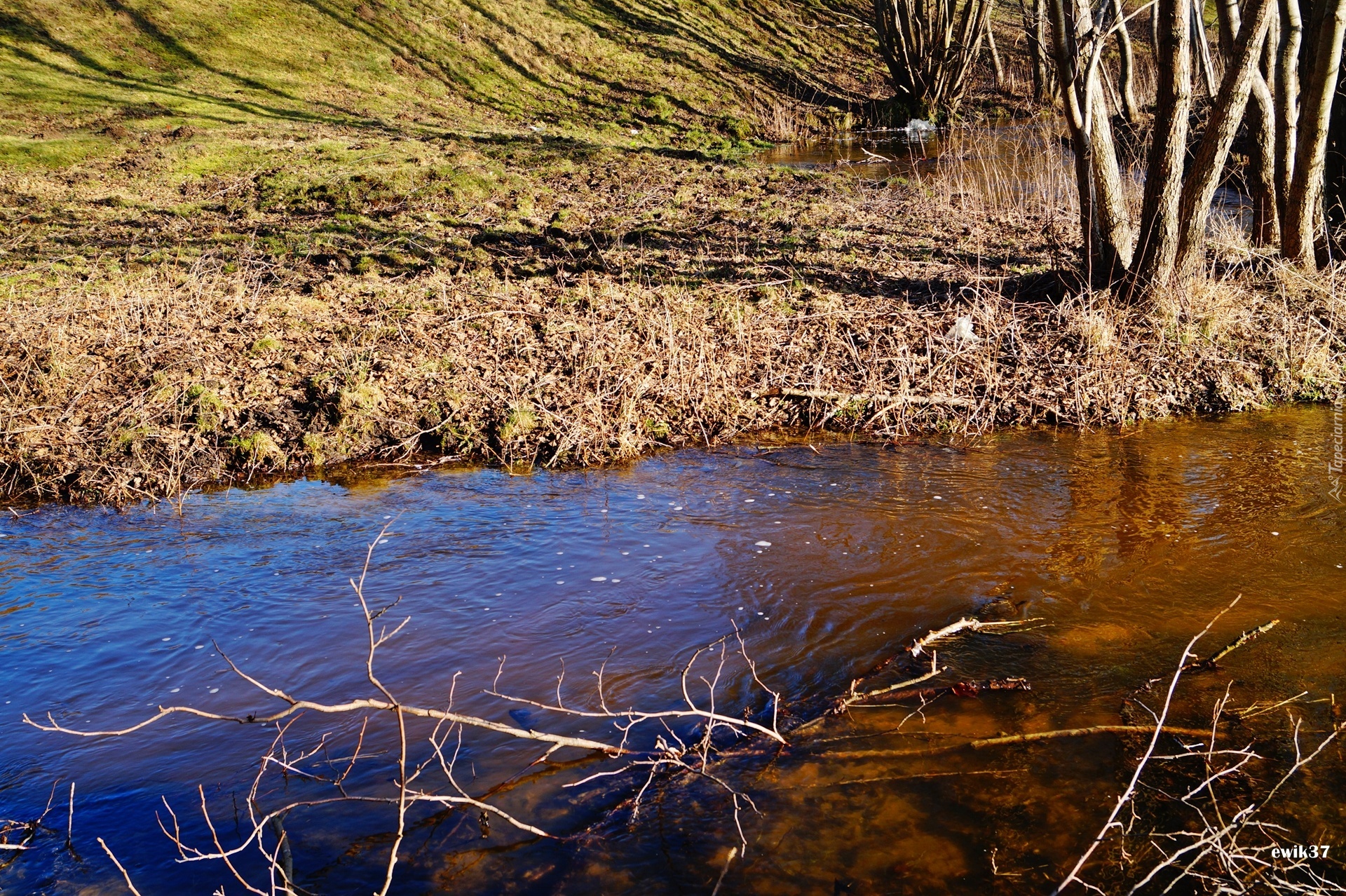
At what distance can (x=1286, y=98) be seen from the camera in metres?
9.75

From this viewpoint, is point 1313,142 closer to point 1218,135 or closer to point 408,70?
point 1218,135

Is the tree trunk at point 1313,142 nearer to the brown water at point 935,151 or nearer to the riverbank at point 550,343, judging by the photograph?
the riverbank at point 550,343

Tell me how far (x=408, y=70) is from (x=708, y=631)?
20.0 metres

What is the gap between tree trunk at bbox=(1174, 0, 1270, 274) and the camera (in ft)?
28.2

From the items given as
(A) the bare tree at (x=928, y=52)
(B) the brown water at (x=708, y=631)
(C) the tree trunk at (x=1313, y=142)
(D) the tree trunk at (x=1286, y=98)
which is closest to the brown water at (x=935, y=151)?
(A) the bare tree at (x=928, y=52)

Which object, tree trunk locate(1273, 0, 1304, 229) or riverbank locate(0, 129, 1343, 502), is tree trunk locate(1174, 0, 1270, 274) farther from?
tree trunk locate(1273, 0, 1304, 229)

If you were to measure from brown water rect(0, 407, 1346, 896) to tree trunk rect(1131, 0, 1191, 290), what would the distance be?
1666 millimetres

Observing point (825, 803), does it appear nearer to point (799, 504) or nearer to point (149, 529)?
point (799, 504)

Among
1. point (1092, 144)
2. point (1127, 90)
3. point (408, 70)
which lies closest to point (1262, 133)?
point (1092, 144)

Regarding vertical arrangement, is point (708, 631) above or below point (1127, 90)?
below

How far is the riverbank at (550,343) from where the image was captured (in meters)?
8.33

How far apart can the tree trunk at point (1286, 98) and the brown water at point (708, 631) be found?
2.75m

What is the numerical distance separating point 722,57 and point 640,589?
24456mm

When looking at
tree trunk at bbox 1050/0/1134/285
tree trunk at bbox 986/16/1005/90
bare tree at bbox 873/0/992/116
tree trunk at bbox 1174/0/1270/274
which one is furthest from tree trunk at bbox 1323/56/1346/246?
tree trunk at bbox 986/16/1005/90
